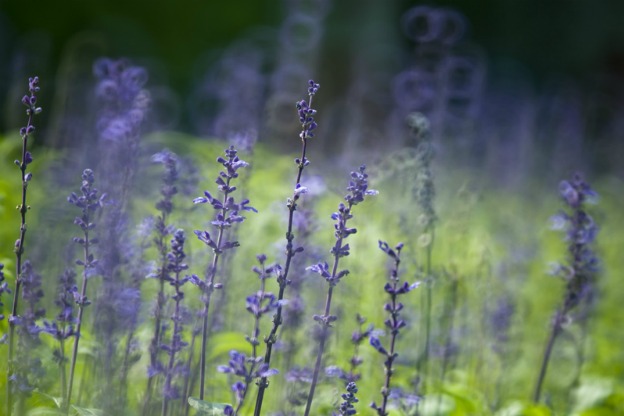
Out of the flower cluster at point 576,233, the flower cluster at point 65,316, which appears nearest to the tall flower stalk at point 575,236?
the flower cluster at point 576,233

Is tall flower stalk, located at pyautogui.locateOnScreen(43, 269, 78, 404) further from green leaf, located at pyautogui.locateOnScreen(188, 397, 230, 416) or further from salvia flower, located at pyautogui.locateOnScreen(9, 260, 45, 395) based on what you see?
green leaf, located at pyautogui.locateOnScreen(188, 397, 230, 416)

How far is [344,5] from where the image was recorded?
14.0m

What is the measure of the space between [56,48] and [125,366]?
10.7 metres

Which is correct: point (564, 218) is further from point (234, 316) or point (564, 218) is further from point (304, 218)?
point (234, 316)

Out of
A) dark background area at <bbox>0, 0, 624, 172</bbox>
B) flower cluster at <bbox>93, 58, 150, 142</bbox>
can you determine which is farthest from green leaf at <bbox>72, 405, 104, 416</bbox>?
dark background area at <bbox>0, 0, 624, 172</bbox>

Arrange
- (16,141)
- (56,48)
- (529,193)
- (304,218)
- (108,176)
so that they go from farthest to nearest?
(56,48) < (529,193) < (16,141) < (304,218) < (108,176)

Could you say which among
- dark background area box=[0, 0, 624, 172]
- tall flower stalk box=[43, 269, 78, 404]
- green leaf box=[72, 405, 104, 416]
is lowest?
green leaf box=[72, 405, 104, 416]

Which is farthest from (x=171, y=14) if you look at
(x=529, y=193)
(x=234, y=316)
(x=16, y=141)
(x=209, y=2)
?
(x=234, y=316)

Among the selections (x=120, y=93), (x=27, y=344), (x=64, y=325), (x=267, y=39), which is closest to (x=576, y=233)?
(x=120, y=93)

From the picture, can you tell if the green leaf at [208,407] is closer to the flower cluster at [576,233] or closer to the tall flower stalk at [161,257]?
the tall flower stalk at [161,257]

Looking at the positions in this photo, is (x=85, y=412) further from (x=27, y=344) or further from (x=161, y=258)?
(x=161, y=258)

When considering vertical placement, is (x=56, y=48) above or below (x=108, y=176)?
above

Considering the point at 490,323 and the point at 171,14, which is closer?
the point at 490,323

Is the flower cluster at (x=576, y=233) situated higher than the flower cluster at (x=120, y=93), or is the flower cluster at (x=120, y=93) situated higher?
the flower cluster at (x=120, y=93)
